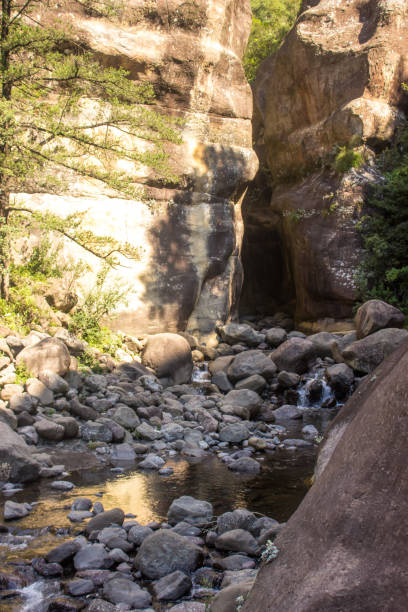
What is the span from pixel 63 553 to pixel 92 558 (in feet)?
0.68

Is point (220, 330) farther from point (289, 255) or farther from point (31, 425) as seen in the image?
point (31, 425)

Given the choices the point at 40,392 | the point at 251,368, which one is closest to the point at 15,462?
the point at 40,392

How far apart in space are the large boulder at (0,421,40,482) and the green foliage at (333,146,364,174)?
13.0 meters

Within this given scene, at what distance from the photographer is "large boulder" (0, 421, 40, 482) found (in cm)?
543

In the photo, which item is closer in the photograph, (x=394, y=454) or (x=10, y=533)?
(x=394, y=454)

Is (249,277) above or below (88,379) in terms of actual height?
above

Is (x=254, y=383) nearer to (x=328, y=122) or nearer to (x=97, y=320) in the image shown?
(x=97, y=320)

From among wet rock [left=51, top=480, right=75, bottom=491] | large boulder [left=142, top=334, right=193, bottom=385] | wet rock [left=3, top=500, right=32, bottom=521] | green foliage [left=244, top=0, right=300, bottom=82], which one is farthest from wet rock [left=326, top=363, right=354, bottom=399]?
green foliage [left=244, top=0, right=300, bottom=82]

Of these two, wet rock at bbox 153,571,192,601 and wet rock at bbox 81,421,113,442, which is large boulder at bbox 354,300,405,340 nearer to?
wet rock at bbox 81,421,113,442

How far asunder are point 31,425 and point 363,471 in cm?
554

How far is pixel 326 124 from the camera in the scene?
16.7m

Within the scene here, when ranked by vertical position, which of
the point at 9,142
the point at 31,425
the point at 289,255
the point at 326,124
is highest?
the point at 326,124

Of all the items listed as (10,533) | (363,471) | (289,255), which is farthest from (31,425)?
(289,255)

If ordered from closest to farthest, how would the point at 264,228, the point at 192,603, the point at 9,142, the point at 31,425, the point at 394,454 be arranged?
the point at 394,454
the point at 192,603
the point at 31,425
the point at 9,142
the point at 264,228
